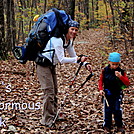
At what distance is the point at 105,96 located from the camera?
14.0 feet

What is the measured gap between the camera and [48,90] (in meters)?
4.48

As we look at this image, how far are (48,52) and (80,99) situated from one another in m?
3.04

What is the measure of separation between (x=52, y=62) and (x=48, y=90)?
629 mm

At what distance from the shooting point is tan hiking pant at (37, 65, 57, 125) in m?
4.46

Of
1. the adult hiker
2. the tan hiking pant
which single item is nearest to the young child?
the adult hiker

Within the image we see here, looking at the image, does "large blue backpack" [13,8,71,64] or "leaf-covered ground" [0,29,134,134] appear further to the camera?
"leaf-covered ground" [0,29,134,134]

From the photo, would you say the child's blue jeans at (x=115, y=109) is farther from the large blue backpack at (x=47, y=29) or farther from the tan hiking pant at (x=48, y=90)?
the large blue backpack at (x=47, y=29)

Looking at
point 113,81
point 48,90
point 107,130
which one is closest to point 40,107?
point 48,90

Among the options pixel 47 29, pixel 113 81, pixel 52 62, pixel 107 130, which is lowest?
pixel 107 130

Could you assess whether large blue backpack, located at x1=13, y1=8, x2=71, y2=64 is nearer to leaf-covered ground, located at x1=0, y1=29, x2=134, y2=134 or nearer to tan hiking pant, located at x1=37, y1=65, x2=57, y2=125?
tan hiking pant, located at x1=37, y1=65, x2=57, y2=125

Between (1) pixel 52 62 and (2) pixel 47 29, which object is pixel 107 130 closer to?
(1) pixel 52 62

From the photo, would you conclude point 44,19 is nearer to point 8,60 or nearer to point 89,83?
point 89,83

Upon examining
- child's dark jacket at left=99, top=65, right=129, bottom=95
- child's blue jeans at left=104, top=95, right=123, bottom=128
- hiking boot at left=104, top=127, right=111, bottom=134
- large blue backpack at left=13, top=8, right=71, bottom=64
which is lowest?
hiking boot at left=104, top=127, right=111, bottom=134

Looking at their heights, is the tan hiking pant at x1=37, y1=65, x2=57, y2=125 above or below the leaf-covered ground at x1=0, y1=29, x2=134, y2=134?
above
